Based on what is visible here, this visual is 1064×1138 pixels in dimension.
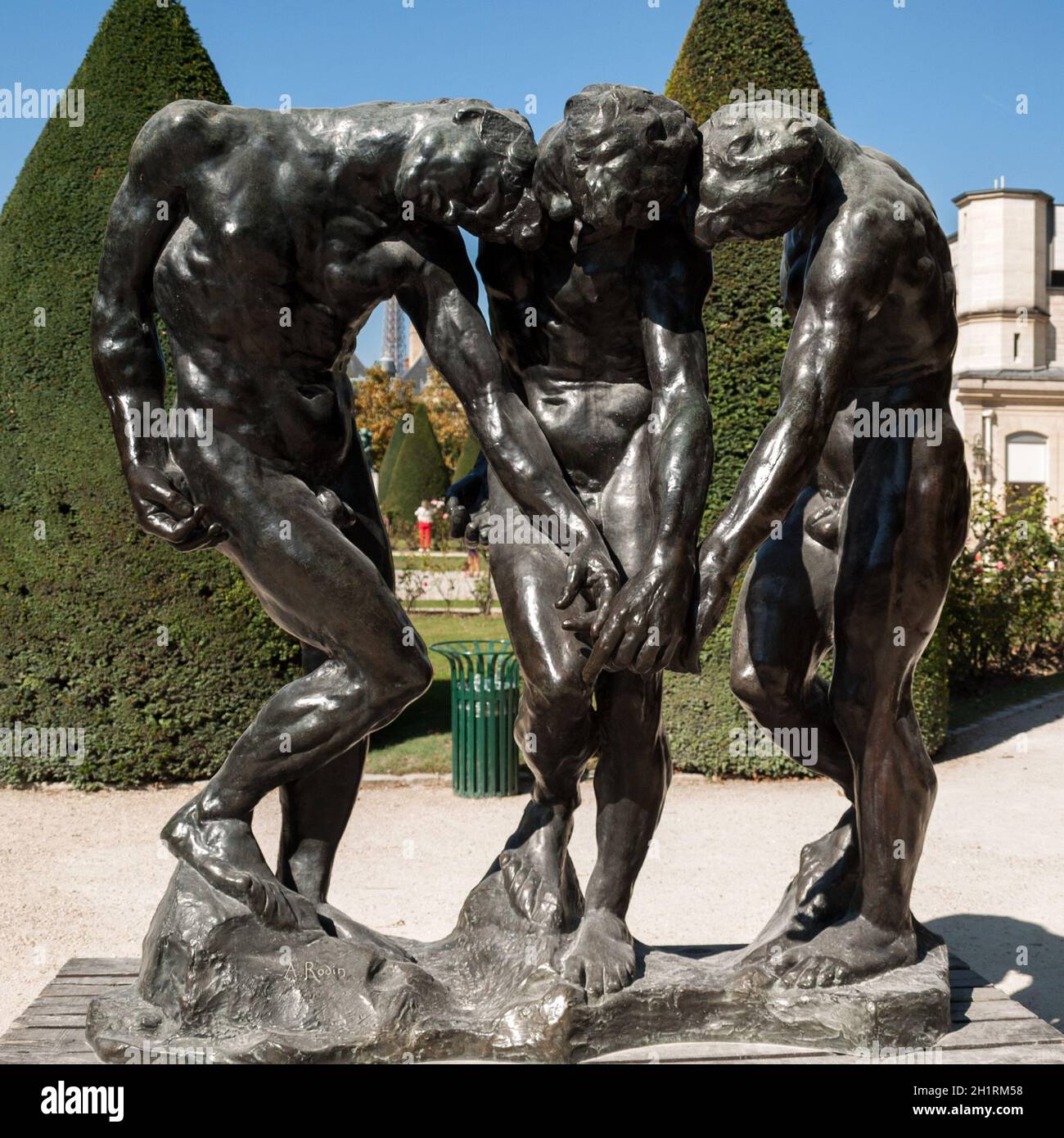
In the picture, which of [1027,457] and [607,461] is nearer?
Result: [607,461]

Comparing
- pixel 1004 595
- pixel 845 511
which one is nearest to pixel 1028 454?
pixel 1004 595

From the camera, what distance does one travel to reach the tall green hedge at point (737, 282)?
779 centimetres

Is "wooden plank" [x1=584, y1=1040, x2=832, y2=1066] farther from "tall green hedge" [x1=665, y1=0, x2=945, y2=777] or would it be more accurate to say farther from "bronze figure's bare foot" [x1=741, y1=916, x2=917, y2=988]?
"tall green hedge" [x1=665, y1=0, x2=945, y2=777]

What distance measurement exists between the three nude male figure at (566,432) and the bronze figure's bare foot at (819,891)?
0.18 ft

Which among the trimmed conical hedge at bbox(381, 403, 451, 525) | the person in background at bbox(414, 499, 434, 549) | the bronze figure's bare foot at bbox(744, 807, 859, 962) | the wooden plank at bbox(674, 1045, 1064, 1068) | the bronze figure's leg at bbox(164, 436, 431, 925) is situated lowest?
the wooden plank at bbox(674, 1045, 1064, 1068)

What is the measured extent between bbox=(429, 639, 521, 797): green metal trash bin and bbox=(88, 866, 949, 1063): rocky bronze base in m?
4.23

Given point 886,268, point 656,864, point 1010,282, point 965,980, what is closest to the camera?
point 886,268

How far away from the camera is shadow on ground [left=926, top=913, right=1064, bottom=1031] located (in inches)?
187

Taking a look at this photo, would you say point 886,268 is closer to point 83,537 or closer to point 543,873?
point 543,873

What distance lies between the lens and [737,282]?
778 centimetres

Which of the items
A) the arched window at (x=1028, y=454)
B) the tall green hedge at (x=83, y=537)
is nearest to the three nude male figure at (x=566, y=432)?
the tall green hedge at (x=83, y=537)

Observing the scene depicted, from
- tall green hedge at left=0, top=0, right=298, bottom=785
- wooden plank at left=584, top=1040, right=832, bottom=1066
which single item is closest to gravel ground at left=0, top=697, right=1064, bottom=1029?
A: tall green hedge at left=0, top=0, right=298, bottom=785

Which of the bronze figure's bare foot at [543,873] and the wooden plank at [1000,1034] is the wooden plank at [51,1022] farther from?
the wooden plank at [1000,1034]

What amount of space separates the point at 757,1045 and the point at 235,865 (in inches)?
59.7
